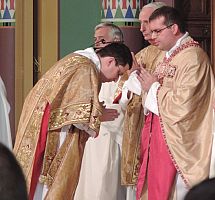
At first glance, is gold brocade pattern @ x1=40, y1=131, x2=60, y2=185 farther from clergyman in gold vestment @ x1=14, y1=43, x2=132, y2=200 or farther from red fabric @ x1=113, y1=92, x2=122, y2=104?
red fabric @ x1=113, y1=92, x2=122, y2=104

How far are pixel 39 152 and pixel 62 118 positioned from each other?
0.25 metres

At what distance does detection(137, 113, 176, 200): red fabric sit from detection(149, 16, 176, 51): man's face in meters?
0.40

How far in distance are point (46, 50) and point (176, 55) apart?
2581 millimetres

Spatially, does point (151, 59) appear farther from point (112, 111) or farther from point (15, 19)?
point (15, 19)

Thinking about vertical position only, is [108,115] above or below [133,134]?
above

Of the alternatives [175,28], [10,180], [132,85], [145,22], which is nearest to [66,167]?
[132,85]

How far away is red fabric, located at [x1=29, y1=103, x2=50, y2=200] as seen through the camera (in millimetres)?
3824

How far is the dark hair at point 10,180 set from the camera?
1.42 metres

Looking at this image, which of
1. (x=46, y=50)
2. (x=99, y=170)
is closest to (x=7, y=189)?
(x=99, y=170)

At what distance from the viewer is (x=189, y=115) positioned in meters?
3.98

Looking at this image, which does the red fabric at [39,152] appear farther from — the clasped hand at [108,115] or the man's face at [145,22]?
the man's face at [145,22]

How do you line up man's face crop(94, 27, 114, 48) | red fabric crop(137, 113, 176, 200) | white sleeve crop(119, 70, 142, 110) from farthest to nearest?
man's face crop(94, 27, 114, 48)
white sleeve crop(119, 70, 142, 110)
red fabric crop(137, 113, 176, 200)

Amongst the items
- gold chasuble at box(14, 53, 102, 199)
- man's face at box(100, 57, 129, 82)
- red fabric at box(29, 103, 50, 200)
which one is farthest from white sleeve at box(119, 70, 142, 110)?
red fabric at box(29, 103, 50, 200)

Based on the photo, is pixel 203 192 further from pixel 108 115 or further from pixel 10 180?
pixel 108 115
